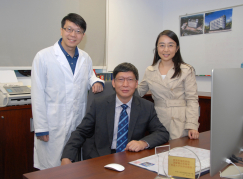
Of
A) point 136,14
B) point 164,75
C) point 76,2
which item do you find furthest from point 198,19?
point 164,75

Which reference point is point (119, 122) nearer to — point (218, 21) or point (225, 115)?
point (225, 115)

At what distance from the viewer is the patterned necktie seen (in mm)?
1511

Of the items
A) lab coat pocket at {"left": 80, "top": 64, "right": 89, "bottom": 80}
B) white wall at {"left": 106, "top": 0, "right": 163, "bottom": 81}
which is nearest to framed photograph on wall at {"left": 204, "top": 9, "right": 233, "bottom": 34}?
white wall at {"left": 106, "top": 0, "right": 163, "bottom": 81}

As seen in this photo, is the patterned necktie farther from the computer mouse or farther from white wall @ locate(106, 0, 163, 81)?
white wall @ locate(106, 0, 163, 81)

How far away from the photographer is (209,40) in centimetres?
383

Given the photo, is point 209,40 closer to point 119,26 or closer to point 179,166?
point 119,26

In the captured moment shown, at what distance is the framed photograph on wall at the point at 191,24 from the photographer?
155 inches

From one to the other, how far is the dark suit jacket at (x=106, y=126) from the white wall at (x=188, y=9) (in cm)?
258

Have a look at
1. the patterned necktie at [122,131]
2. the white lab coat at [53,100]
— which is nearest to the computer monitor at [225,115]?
the patterned necktie at [122,131]

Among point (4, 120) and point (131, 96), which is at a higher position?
point (131, 96)

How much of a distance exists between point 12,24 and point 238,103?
8.54 ft

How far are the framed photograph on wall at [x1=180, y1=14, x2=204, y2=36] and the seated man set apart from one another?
2745mm

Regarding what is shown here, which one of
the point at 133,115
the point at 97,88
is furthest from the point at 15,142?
the point at 133,115

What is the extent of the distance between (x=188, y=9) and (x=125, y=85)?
3.07 m
